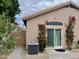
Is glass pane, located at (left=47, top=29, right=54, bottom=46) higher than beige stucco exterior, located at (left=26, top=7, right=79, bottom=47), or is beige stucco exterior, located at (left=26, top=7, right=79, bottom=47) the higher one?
beige stucco exterior, located at (left=26, top=7, right=79, bottom=47)

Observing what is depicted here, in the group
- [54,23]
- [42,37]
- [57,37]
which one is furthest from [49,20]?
[42,37]

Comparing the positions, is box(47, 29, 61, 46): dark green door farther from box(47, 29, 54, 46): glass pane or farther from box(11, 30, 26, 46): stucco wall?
box(11, 30, 26, 46): stucco wall

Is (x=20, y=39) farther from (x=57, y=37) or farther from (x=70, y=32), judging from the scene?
(x=70, y=32)

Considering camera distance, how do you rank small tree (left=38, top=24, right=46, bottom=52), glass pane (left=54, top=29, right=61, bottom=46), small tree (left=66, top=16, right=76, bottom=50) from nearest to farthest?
small tree (left=38, top=24, right=46, bottom=52)
small tree (left=66, top=16, right=76, bottom=50)
glass pane (left=54, top=29, right=61, bottom=46)

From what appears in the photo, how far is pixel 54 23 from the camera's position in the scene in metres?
A: 26.7

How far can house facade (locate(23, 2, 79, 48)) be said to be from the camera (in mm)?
26641

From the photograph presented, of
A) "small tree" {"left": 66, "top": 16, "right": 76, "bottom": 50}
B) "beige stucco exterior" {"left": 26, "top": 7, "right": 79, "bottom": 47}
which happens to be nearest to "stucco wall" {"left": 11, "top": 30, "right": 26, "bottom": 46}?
"beige stucco exterior" {"left": 26, "top": 7, "right": 79, "bottom": 47}

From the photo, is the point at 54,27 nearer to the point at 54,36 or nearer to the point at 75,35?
the point at 54,36

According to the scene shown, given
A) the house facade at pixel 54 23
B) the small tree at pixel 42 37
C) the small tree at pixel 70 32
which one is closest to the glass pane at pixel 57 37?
the house facade at pixel 54 23

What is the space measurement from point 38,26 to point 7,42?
3.97 metres

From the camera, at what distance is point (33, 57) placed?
798 inches

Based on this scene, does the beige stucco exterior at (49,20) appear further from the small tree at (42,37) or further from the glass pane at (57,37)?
the small tree at (42,37)

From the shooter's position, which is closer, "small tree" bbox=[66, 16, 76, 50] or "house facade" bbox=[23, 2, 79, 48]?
"small tree" bbox=[66, 16, 76, 50]

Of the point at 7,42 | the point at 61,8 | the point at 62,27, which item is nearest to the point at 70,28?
the point at 62,27
